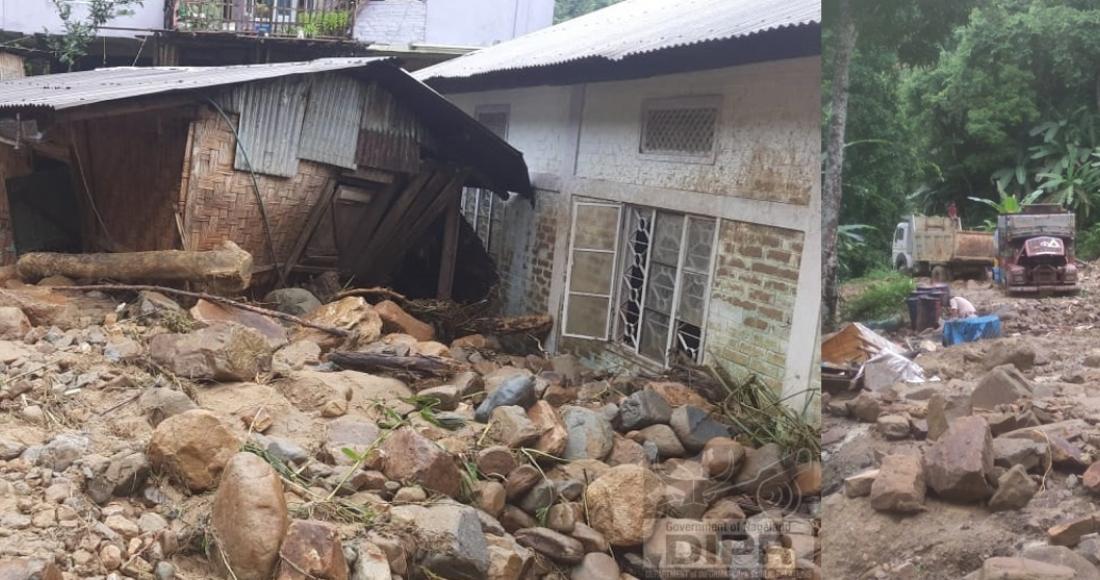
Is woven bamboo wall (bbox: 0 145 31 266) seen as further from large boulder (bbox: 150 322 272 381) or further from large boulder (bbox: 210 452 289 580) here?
large boulder (bbox: 210 452 289 580)

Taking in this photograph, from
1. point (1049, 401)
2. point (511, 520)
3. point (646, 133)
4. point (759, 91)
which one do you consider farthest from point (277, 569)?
point (646, 133)

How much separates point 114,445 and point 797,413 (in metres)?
2.98

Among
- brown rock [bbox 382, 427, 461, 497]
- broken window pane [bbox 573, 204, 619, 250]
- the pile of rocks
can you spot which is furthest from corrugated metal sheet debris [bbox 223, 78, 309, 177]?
brown rock [bbox 382, 427, 461, 497]

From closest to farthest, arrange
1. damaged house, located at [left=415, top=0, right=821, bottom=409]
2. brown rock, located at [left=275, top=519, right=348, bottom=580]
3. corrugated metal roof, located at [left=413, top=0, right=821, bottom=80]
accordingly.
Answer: brown rock, located at [left=275, top=519, right=348, bottom=580]
corrugated metal roof, located at [left=413, top=0, right=821, bottom=80]
damaged house, located at [left=415, top=0, right=821, bottom=409]

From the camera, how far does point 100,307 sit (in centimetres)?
562

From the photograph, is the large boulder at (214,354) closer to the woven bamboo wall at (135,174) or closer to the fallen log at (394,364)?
the fallen log at (394,364)

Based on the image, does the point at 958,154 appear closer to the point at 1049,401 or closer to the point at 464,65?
the point at 1049,401

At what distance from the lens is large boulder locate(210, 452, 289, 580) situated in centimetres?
281

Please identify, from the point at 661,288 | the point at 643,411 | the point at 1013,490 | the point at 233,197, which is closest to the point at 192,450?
the point at 643,411

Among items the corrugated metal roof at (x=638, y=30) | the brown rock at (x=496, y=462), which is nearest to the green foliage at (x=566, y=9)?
the corrugated metal roof at (x=638, y=30)

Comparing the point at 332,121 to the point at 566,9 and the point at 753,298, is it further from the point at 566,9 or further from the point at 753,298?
the point at 566,9

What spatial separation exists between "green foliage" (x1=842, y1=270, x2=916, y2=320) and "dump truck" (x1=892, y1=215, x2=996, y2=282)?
0.02 m

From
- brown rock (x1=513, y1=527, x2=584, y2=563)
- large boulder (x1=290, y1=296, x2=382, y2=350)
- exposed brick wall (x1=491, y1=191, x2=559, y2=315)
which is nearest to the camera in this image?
brown rock (x1=513, y1=527, x2=584, y2=563)

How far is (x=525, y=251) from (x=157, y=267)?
3.44 meters
